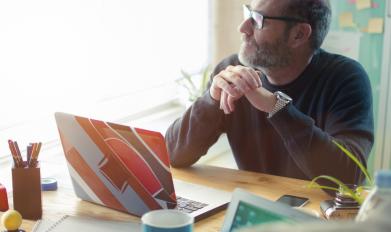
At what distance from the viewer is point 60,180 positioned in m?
1.78

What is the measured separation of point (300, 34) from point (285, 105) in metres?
0.44

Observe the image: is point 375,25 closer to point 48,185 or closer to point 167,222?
point 48,185

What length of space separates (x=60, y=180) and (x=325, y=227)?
121 centimetres

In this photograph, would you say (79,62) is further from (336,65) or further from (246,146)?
(336,65)

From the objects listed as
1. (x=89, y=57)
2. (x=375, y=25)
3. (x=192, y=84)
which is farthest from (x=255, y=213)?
(x=375, y=25)

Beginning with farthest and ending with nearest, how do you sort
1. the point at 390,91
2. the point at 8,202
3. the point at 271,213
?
1. the point at 390,91
2. the point at 8,202
3. the point at 271,213

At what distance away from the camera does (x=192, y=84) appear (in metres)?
3.02

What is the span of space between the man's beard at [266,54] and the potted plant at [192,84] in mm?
797

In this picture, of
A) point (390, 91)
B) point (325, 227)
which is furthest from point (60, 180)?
point (390, 91)

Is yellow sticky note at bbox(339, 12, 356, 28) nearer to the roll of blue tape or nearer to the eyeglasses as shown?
the eyeglasses

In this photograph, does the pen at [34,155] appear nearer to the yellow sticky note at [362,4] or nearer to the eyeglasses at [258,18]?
the eyeglasses at [258,18]

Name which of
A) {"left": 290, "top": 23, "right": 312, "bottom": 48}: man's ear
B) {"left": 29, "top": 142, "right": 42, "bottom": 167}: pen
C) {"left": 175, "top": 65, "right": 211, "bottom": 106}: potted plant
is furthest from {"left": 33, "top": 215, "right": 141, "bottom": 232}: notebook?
{"left": 175, "top": 65, "right": 211, "bottom": 106}: potted plant

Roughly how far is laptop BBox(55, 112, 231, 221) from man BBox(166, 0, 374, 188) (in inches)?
14.1

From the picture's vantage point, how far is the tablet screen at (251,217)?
1013mm
